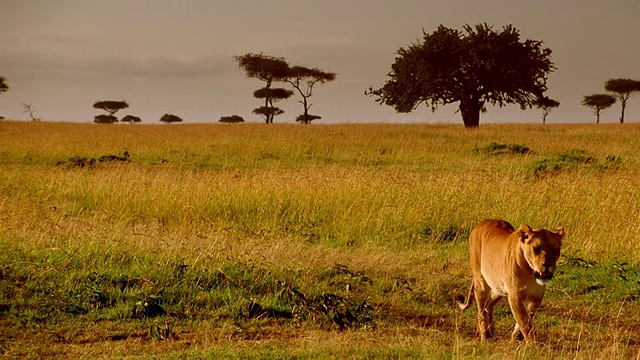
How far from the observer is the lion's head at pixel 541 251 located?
18.9 ft

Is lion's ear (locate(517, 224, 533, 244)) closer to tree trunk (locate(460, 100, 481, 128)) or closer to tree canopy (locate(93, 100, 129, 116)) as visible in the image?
tree trunk (locate(460, 100, 481, 128))

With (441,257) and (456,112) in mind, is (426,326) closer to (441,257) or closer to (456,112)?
(441,257)

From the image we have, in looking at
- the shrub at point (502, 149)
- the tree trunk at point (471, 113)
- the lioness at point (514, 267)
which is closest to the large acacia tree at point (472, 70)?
the tree trunk at point (471, 113)

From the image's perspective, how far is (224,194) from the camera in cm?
1329

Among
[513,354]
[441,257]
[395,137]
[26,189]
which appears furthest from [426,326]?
[395,137]

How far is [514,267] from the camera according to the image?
20.1 ft

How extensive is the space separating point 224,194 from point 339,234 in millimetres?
2534

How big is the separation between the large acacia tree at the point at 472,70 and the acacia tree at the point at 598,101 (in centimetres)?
2419

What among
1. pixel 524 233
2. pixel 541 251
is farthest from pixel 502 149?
pixel 541 251

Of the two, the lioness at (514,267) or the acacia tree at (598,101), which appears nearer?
the lioness at (514,267)

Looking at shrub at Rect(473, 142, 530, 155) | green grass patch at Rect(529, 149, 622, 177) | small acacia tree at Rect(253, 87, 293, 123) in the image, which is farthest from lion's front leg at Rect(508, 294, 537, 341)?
small acacia tree at Rect(253, 87, 293, 123)

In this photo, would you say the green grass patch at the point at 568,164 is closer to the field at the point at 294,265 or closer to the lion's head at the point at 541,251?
the field at the point at 294,265

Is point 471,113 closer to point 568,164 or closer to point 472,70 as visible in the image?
point 472,70

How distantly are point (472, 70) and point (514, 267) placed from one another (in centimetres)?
3664
